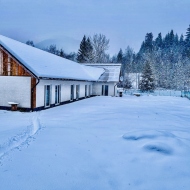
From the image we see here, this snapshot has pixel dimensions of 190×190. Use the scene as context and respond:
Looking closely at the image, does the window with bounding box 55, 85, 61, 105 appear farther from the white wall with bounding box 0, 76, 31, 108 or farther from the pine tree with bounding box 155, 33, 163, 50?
the pine tree with bounding box 155, 33, 163, 50

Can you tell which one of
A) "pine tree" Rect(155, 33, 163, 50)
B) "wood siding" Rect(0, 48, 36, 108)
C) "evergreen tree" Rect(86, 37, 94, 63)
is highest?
"pine tree" Rect(155, 33, 163, 50)

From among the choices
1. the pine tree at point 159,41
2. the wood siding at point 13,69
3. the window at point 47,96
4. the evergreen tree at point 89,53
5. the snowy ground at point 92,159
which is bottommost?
the snowy ground at point 92,159

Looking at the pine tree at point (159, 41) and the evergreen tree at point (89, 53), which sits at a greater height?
the pine tree at point (159, 41)

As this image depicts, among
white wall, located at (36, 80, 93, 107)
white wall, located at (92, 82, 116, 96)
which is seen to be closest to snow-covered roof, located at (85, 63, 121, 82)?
white wall, located at (92, 82, 116, 96)

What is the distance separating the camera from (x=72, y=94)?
70.0 feet

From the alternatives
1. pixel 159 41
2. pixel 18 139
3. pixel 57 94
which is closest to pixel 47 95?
pixel 57 94

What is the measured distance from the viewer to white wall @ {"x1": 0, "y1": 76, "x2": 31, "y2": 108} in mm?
14195

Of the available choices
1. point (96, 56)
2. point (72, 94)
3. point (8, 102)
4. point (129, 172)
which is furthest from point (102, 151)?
point (96, 56)

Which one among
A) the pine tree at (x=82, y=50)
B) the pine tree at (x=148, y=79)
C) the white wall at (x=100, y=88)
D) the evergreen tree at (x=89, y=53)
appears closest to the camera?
the white wall at (x=100, y=88)

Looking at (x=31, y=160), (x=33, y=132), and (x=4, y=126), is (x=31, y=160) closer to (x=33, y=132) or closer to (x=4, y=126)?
(x=33, y=132)

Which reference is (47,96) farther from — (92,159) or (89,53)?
(89,53)

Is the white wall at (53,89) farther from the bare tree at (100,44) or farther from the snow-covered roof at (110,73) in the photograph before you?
the bare tree at (100,44)

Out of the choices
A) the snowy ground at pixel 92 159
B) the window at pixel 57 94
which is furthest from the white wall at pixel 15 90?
the snowy ground at pixel 92 159

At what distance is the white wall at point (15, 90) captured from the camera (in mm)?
14195
